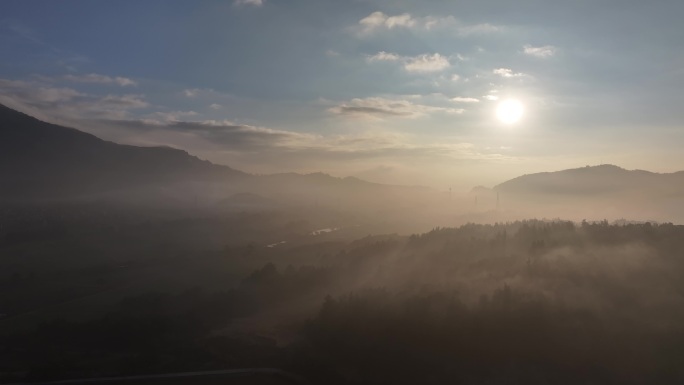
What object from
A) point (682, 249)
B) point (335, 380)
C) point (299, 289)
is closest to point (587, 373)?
point (335, 380)

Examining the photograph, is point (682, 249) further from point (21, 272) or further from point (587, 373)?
point (21, 272)

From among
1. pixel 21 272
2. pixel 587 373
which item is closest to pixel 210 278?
pixel 21 272

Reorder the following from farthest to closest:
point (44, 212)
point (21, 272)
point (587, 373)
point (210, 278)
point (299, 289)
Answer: point (44, 212), point (21, 272), point (210, 278), point (299, 289), point (587, 373)

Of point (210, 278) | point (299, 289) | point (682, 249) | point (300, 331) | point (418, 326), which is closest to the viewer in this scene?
point (418, 326)

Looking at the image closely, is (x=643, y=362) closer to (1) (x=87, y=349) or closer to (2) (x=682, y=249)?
(2) (x=682, y=249)

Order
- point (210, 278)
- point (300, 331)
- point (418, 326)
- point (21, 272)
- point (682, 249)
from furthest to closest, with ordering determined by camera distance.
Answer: point (21, 272)
point (210, 278)
point (682, 249)
point (300, 331)
point (418, 326)

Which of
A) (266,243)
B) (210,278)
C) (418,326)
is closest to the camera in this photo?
(418,326)

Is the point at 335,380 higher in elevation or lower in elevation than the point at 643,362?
lower

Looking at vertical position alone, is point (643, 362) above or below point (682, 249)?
below

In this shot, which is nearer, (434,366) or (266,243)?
(434,366)
